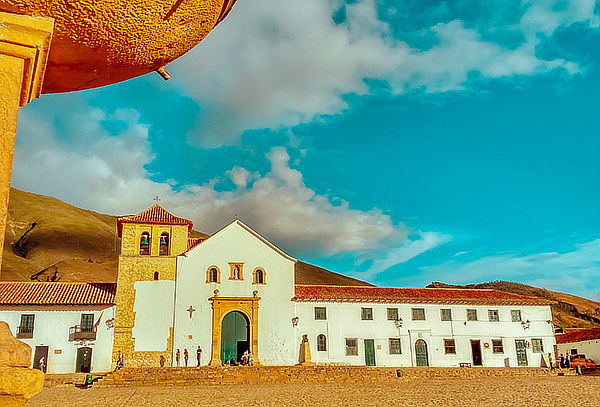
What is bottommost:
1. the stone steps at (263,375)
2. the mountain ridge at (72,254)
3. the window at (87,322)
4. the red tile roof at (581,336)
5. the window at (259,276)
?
the stone steps at (263,375)

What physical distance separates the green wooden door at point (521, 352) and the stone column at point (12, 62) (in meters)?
32.7

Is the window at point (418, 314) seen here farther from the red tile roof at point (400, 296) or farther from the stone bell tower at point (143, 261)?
the stone bell tower at point (143, 261)

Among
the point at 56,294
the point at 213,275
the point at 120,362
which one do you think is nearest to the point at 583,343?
the point at 213,275

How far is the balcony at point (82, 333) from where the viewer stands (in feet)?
82.5

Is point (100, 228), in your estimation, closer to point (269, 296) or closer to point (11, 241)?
point (11, 241)

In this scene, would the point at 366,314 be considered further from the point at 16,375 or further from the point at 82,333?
the point at 16,375

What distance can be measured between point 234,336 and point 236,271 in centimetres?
357

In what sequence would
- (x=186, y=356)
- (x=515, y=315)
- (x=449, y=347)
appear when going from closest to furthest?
(x=186, y=356), (x=449, y=347), (x=515, y=315)

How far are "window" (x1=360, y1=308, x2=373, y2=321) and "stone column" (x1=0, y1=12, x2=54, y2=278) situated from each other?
28.1 m

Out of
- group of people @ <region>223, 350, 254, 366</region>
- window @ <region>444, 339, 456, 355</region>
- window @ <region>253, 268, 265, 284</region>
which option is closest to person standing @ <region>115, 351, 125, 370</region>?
group of people @ <region>223, 350, 254, 366</region>

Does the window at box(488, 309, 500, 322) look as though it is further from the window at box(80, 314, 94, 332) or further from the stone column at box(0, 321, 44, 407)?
the stone column at box(0, 321, 44, 407)

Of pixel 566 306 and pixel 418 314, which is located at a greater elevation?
pixel 566 306

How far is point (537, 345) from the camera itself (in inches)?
1214

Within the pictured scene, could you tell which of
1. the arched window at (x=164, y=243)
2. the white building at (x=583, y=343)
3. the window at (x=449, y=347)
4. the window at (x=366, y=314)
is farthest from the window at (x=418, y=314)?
the arched window at (x=164, y=243)
